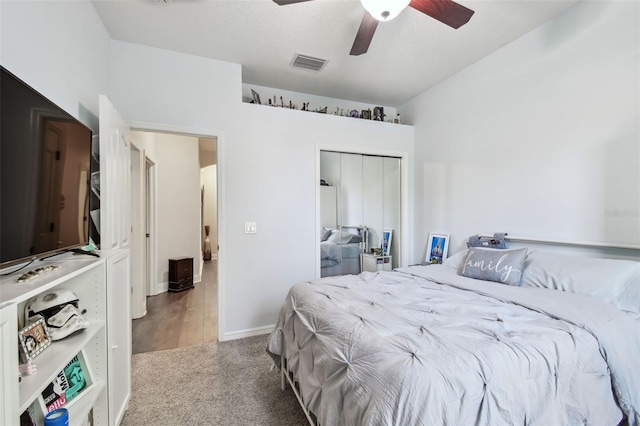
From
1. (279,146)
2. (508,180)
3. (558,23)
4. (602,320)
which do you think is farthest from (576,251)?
(279,146)

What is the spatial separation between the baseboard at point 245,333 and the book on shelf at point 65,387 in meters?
1.52

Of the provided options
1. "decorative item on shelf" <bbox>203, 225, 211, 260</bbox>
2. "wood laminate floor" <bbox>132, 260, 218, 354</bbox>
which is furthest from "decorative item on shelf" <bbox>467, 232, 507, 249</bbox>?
"decorative item on shelf" <bbox>203, 225, 211, 260</bbox>

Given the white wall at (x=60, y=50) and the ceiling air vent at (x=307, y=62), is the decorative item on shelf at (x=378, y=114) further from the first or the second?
the white wall at (x=60, y=50)

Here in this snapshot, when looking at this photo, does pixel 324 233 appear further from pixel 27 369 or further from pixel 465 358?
pixel 27 369

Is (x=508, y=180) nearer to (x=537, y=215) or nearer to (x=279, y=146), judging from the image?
(x=537, y=215)

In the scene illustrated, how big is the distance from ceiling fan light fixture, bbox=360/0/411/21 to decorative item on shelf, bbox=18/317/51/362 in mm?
2185

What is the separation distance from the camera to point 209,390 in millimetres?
2066

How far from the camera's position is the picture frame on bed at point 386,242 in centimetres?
382

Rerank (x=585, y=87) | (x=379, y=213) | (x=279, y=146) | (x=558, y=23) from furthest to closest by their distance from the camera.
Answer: (x=379, y=213) < (x=279, y=146) < (x=558, y=23) < (x=585, y=87)

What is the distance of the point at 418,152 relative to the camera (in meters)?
3.83

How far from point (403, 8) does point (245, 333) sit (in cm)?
305

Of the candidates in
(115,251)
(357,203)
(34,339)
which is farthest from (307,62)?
(34,339)

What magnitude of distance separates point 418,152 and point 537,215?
1688 mm

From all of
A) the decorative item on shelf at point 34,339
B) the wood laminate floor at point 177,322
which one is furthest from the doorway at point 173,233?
the decorative item on shelf at point 34,339
